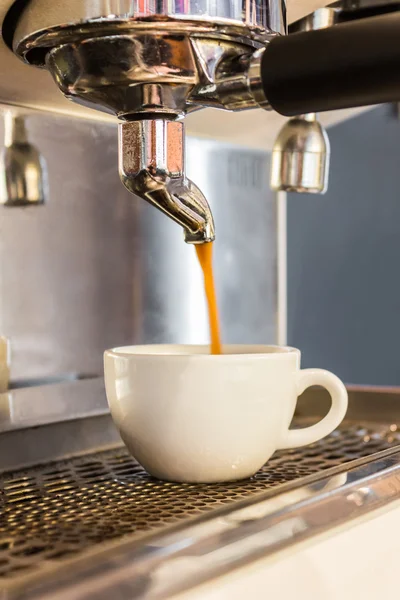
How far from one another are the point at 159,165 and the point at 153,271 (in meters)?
0.23

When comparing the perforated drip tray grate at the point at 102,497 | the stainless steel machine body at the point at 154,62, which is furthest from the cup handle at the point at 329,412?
the stainless steel machine body at the point at 154,62

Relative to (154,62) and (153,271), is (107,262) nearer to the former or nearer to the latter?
(153,271)

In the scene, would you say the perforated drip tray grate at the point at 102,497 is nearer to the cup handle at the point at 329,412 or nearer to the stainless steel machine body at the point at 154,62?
the cup handle at the point at 329,412

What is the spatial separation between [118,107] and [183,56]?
4cm

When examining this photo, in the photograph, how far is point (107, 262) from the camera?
1.98 ft

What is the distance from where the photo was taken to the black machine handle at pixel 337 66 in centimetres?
32

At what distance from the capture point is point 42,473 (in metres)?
0.48

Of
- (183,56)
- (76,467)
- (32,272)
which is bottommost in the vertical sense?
(76,467)

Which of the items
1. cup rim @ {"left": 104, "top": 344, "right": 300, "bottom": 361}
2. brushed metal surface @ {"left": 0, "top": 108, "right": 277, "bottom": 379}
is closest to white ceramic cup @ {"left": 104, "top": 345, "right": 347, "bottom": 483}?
cup rim @ {"left": 104, "top": 344, "right": 300, "bottom": 361}

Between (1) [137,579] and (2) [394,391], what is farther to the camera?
(2) [394,391]

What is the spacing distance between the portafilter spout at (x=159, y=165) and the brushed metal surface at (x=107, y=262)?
0.46ft

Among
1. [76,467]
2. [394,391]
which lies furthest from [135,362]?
[394,391]

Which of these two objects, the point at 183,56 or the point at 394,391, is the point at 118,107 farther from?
the point at 394,391

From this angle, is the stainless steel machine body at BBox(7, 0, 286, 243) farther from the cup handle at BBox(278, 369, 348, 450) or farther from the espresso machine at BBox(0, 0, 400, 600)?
the cup handle at BBox(278, 369, 348, 450)
